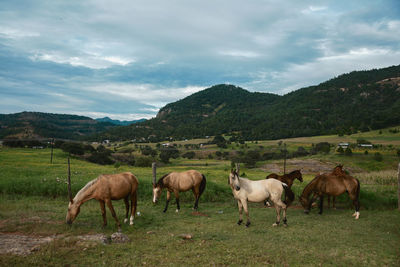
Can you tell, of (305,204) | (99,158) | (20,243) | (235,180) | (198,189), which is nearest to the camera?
(20,243)

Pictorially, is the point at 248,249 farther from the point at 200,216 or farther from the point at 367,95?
the point at 367,95

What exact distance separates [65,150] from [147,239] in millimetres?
37189

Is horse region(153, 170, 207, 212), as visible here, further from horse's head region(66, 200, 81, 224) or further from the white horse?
horse's head region(66, 200, 81, 224)

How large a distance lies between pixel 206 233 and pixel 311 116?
399 ft

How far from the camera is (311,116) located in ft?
379

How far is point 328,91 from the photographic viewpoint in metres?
137

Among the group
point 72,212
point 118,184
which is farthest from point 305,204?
point 72,212

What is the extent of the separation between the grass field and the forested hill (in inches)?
3140

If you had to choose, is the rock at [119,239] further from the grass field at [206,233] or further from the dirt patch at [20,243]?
the dirt patch at [20,243]

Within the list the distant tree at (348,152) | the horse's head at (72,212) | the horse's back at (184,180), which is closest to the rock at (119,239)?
the horse's head at (72,212)

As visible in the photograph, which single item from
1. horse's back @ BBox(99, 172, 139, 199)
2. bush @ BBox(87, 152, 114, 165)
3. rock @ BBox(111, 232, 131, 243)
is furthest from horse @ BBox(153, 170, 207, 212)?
bush @ BBox(87, 152, 114, 165)

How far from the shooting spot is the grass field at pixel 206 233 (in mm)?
5488

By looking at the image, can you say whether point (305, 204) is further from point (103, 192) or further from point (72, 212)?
point (72, 212)

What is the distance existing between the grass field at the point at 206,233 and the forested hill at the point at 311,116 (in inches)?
3140
